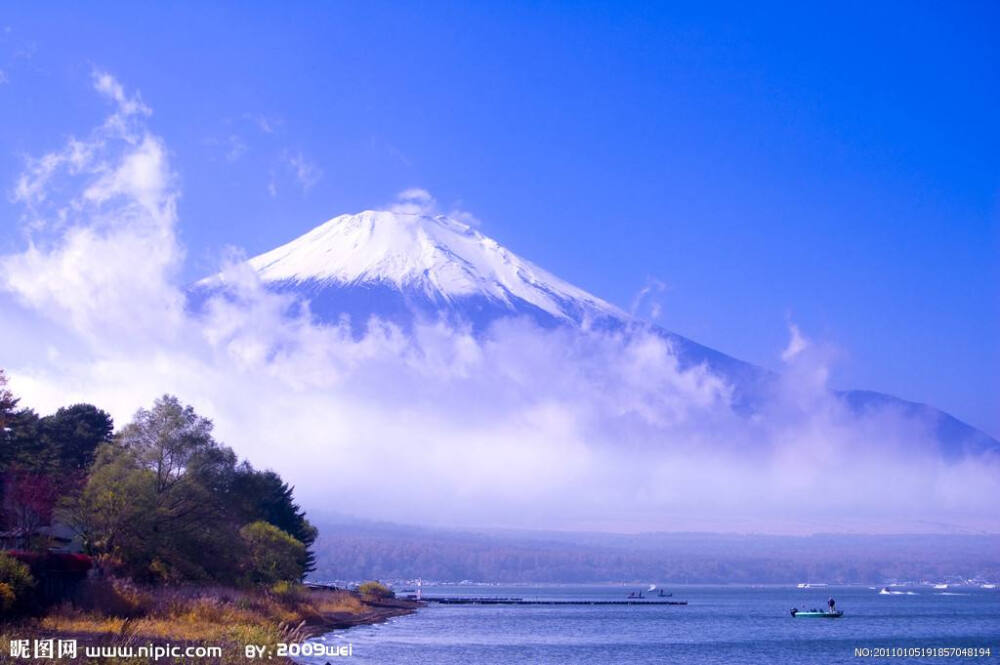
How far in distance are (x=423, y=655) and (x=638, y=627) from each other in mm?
34347

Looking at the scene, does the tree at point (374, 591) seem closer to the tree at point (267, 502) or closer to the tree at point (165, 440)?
the tree at point (267, 502)

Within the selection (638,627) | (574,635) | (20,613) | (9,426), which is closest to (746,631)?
(638,627)

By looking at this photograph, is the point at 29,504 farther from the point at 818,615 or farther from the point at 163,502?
the point at 818,615

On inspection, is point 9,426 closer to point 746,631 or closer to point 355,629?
point 355,629

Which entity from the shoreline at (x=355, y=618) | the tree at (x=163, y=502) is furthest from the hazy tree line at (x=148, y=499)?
the shoreline at (x=355, y=618)

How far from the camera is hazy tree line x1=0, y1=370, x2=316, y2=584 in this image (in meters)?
48.7

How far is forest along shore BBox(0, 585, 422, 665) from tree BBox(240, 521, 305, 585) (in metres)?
6.13

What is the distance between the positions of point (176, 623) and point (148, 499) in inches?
552

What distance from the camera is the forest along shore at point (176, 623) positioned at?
28.4 m

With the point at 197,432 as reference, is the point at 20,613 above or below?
below

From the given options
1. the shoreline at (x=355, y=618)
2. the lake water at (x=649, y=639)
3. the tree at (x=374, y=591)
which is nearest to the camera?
the lake water at (x=649, y=639)

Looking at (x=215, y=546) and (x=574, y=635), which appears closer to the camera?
(x=215, y=546)

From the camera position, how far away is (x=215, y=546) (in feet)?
174

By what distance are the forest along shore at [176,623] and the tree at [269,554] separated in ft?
20.1
